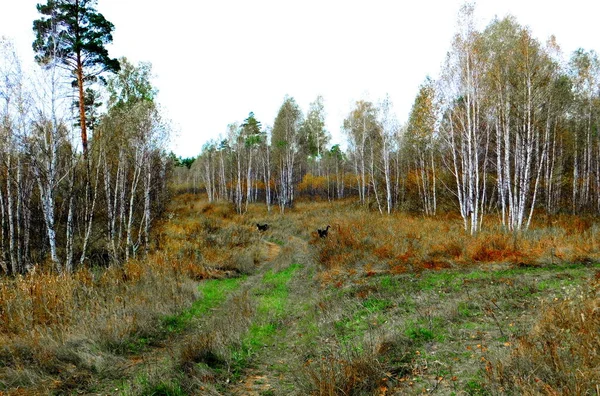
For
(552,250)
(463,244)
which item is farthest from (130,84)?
(552,250)

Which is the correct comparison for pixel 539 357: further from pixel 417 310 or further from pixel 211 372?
pixel 211 372

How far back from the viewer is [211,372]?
14.8ft

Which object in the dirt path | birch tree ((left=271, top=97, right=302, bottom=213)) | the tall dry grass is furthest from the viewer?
birch tree ((left=271, top=97, right=302, bottom=213))

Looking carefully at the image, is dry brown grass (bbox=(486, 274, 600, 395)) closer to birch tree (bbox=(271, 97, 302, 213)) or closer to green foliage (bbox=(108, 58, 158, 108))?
green foliage (bbox=(108, 58, 158, 108))

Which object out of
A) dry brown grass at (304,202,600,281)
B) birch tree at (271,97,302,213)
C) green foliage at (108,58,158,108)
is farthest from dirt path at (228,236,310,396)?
birch tree at (271,97,302,213)

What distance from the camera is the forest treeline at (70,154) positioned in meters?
9.93

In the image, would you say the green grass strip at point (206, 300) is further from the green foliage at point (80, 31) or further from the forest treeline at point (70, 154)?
the green foliage at point (80, 31)

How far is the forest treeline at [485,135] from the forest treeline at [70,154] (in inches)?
593

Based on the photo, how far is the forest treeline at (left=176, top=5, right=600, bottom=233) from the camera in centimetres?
1455

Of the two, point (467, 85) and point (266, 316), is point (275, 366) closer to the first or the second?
point (266, 316)

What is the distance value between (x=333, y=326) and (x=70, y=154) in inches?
477

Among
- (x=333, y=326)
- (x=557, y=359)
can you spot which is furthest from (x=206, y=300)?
(x=557, y=359)

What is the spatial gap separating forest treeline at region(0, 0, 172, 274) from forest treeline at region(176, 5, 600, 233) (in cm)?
1506

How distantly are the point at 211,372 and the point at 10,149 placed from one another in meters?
12.3
